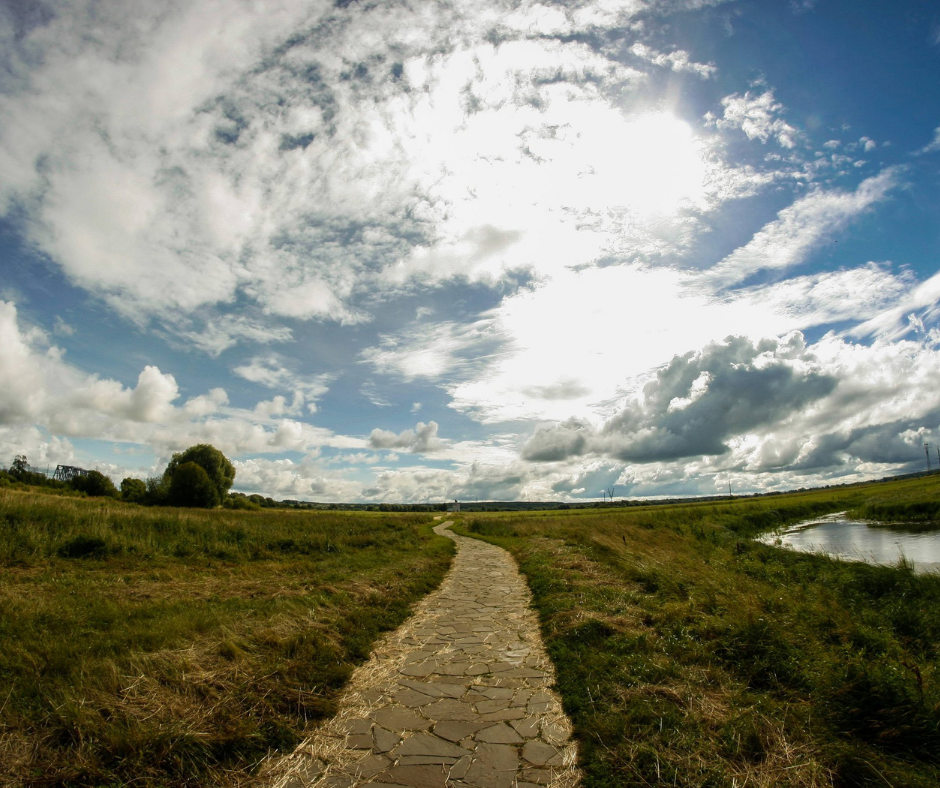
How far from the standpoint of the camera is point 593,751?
428 cm

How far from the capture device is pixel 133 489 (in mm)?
67625

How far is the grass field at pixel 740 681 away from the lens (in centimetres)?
401

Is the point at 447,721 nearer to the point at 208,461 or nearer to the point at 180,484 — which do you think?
the point at 180,484

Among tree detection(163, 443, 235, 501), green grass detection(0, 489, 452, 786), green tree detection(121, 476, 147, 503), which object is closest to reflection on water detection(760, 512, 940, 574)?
green grass detection(0, 489, 452, 786)

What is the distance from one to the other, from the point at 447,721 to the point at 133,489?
78572 mm

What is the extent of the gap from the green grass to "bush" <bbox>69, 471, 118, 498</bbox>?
197 ft

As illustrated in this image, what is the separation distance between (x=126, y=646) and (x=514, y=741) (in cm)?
489

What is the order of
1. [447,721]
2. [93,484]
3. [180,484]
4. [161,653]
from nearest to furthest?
[447,721], [161,653], [180,484], [93,484]

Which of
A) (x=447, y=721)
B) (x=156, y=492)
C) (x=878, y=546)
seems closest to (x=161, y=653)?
(x=447, y=721)

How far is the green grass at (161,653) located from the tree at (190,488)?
4493 cm

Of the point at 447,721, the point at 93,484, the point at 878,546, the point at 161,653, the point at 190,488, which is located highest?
the point at 93,484

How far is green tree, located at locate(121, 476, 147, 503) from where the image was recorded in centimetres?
6450

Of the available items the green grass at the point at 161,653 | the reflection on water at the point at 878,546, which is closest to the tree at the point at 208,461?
the green grass at the point at 161,653

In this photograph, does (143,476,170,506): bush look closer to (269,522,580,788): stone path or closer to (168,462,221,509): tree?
(168,462,221,509): tree
